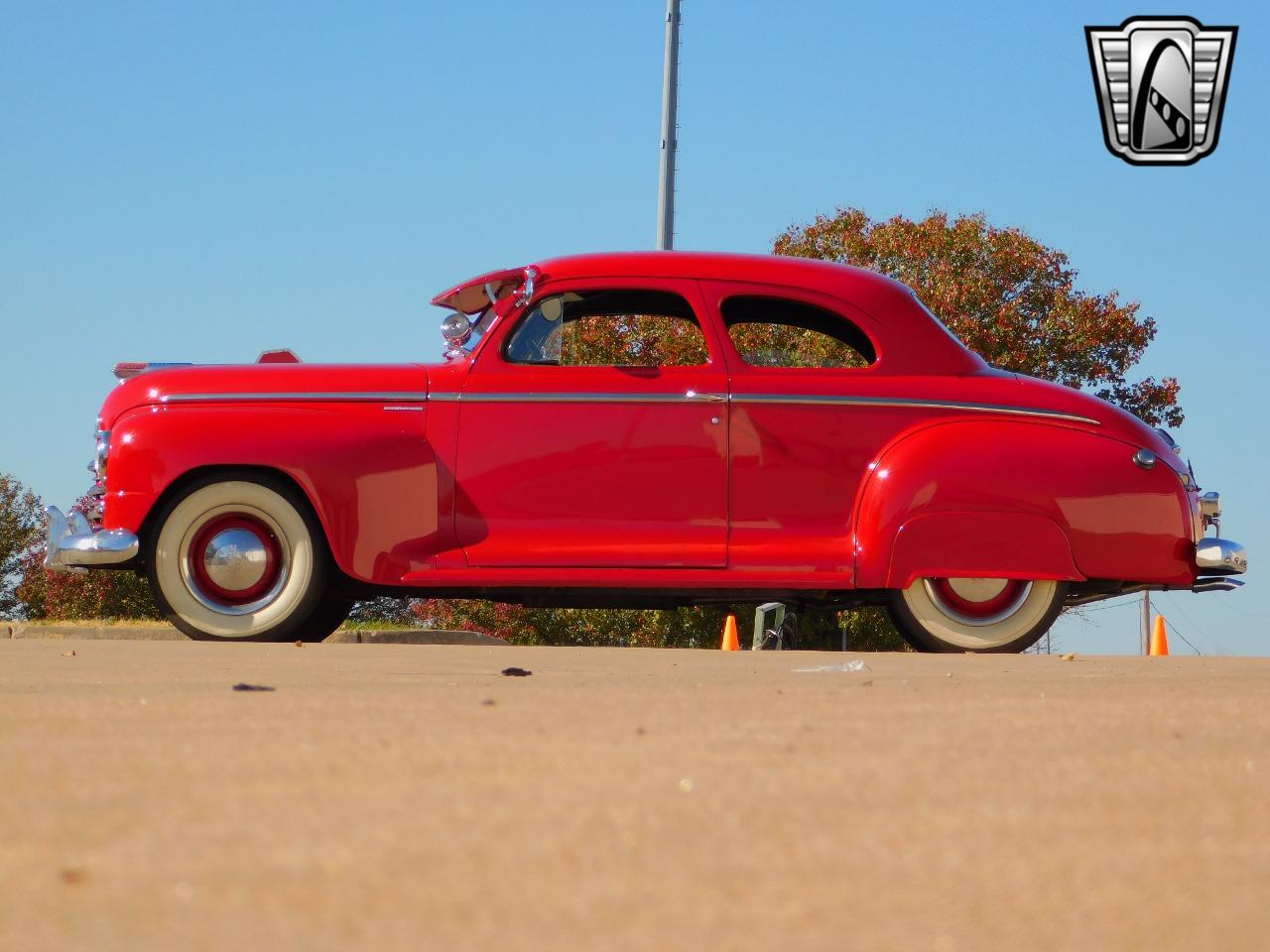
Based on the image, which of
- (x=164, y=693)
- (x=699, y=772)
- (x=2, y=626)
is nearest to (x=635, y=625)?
(x=2, y=626)

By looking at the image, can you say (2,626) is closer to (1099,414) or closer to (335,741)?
(1099,414)

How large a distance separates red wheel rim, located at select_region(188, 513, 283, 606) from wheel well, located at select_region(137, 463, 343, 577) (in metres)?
0.20

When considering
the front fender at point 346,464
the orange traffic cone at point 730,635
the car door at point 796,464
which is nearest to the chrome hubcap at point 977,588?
the car door at point 796,464

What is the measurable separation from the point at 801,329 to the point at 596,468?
1358 millimetres

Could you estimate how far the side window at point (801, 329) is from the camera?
7996 millimetres

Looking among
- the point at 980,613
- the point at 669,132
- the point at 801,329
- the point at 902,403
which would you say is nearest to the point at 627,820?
the point at 902,403

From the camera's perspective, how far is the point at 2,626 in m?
12.7

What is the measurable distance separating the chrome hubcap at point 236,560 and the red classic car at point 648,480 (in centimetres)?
1

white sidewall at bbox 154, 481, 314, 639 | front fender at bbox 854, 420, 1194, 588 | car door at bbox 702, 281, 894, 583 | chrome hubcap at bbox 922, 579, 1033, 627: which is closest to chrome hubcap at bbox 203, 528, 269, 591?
white sidewall at bbox 154, 481, 314, 639

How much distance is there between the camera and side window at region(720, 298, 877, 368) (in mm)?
7996

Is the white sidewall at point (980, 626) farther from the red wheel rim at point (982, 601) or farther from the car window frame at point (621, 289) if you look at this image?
the car window frame at point (621, 289)

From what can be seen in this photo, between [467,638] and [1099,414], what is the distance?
22.2ft

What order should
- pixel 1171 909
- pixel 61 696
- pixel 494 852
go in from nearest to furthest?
pixel 1171 909 < pixel 494 852 < pixel 61 696

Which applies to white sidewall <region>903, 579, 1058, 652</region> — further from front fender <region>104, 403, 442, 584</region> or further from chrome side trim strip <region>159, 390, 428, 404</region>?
chrome side trim strip <region>159, 390, 428, 404</region>
